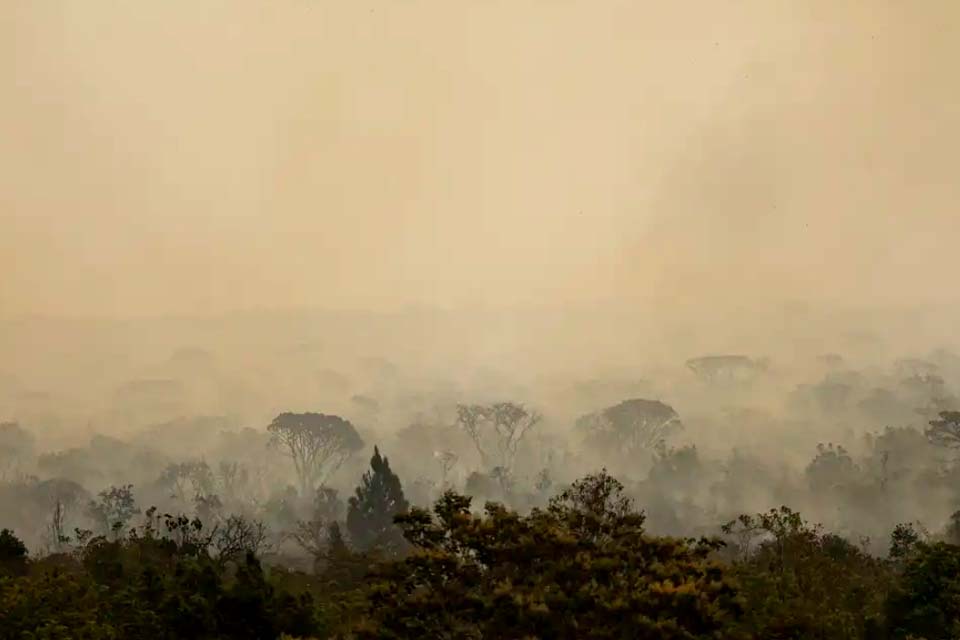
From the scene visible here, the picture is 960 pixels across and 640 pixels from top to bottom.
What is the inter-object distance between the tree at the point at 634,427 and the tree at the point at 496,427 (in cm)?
1015

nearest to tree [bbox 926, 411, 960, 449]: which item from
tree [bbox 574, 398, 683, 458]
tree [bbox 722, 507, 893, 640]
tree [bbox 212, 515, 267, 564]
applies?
tree [bbox 574, 398, 683, 458]

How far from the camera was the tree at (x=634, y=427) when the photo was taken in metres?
122

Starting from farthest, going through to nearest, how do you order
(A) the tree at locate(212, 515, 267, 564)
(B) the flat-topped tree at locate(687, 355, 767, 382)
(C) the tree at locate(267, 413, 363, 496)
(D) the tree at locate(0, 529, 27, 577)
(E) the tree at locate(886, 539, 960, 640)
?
(B) the flat-topped tree at locate(687, 355, 767, 382), (C) the tree at locate(267, 413, 363, 496), (A) the tree at locate(212, 515, 267, 564), (D) the tree at locate(0, 529, 27, 577), (E) the tree at locate(886, 539, 960, 640)

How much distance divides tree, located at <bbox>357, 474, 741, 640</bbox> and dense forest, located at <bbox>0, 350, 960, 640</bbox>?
58 millimetres

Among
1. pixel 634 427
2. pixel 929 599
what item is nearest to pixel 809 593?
pixel 929 599

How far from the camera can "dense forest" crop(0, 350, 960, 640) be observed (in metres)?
20.0

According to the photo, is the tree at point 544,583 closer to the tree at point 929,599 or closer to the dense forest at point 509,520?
the dense forest at point 509,520

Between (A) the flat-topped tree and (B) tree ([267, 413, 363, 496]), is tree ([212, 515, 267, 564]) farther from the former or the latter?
(A) the flat-topped tree

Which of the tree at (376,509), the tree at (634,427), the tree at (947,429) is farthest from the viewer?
the tree at (634,427)

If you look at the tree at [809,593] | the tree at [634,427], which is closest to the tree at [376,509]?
the tree at [809,593]

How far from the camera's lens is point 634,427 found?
405ft

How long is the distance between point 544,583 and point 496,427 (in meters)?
107

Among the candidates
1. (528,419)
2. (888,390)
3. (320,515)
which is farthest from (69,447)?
(888,390)

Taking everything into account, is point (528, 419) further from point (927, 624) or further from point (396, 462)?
point (927, 624)
